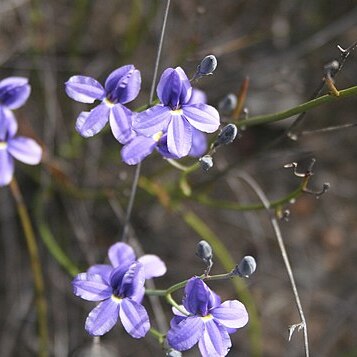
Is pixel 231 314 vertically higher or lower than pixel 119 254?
lower

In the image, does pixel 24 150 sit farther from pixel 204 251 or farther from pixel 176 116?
pixel 204 251

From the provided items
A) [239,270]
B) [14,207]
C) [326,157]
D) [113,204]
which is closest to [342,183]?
[326,157]

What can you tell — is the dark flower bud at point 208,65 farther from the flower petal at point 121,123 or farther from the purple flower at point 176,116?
the flower petal at point 121,123

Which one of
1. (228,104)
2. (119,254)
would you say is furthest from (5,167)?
(228,104)

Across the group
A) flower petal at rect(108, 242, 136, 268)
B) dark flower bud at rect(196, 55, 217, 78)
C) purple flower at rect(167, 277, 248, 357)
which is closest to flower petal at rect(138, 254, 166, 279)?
flower petal at rect(108, 242, 136, 268)

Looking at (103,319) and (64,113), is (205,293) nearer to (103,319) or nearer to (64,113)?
(103,319)

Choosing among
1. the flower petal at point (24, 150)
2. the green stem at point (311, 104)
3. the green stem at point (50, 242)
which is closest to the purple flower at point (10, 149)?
the flower petal at point (24, 150)
